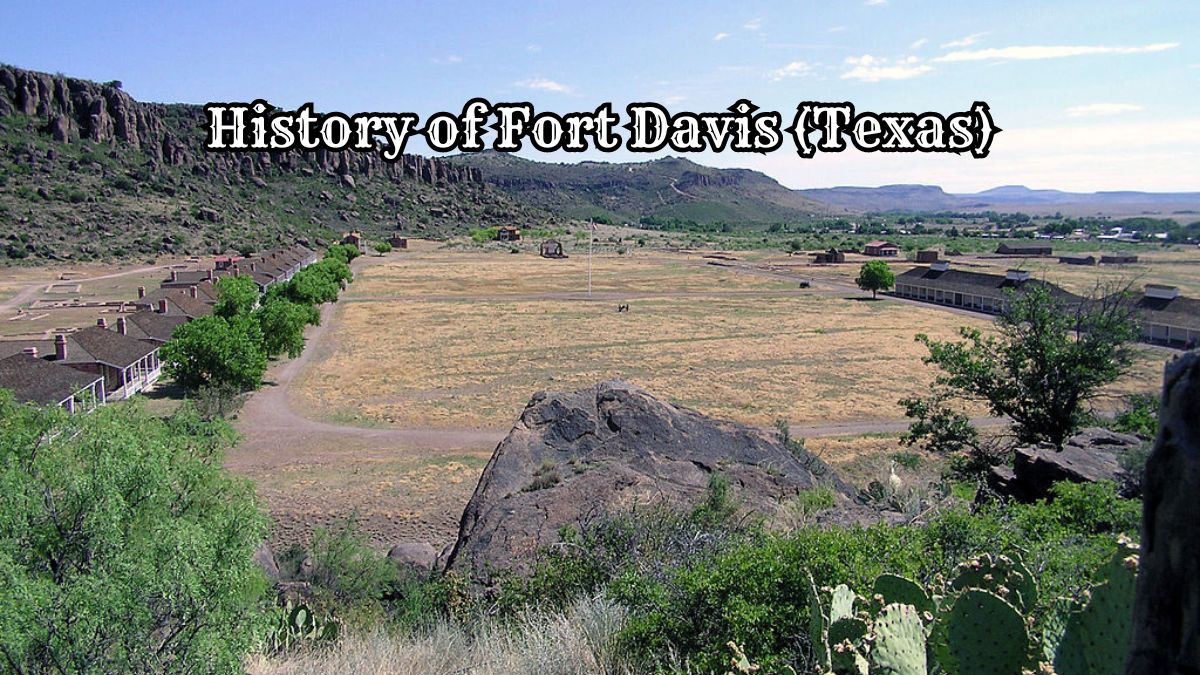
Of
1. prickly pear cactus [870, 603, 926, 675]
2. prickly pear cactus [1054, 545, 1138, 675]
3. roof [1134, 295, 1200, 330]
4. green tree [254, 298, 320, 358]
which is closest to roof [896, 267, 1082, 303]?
roof [1134, 295, 1200, 330]

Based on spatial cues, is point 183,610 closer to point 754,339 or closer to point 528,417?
point 528,417

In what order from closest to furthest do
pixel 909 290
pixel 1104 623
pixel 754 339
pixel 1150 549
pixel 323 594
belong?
1. pixel 1150 549
2. pixel 1104 623
3. pixel 323 594
4. pixel 754 339
5. pixel 909 290

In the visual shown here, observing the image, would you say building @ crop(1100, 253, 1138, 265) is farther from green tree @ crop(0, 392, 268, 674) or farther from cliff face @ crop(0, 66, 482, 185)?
cliff face @ crop(0, 66, 482, 185)

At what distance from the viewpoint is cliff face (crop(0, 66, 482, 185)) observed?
13166 cm

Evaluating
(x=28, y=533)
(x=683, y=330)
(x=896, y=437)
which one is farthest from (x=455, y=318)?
(x=28, y=533)

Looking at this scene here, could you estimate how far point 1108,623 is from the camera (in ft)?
12.3

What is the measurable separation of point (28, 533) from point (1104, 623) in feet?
33.6

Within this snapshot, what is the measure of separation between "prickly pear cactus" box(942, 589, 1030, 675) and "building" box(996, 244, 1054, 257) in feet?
400

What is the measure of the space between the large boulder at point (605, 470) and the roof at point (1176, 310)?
143ft

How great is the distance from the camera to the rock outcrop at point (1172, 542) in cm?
209

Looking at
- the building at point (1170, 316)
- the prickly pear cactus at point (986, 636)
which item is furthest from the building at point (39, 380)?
the building at point (1170, 316)

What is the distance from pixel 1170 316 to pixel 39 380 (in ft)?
207

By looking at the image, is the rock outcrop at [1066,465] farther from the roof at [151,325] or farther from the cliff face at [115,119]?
the cliff face at [115,119]

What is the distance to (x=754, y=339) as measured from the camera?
192ft
